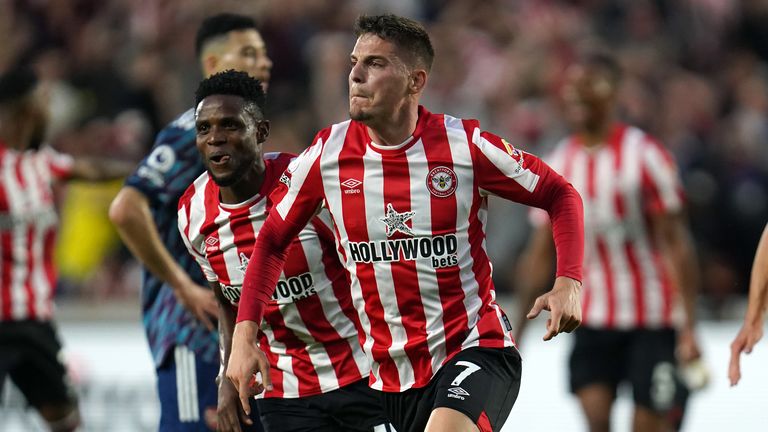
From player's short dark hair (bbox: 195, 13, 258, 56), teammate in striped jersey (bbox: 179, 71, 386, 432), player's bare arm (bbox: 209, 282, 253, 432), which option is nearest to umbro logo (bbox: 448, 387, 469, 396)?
teammate in striped jersey (bbox: 179, 71, 386, 432)

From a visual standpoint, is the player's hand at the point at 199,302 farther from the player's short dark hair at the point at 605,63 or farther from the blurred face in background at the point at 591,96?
the player's short dark hair at the point at 605,63

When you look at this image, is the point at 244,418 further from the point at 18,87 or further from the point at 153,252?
the point at 18,87

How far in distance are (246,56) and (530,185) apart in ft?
6.43

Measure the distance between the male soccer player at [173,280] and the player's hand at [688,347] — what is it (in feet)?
9.54

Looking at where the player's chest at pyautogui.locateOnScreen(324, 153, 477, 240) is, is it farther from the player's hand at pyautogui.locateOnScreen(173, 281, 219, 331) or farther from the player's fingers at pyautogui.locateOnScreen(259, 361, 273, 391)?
the player's hand at pyautogui.locateOnScreen(173, 281, 219, 331)

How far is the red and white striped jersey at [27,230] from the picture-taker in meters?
7.36

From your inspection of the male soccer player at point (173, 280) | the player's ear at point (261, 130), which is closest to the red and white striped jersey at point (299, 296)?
the player's ear at point (261, 130)

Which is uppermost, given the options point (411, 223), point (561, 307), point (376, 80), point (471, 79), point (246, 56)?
→ point (471, 79)

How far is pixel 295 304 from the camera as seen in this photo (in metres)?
5.05

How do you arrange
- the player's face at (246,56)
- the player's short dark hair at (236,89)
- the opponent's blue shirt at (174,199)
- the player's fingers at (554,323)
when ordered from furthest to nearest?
1. the player's face at (246,56)
2. the opponent's blue shirt at (174,199)
3. the player's short dark hair at (236,89)
4. the player's fingers at (554,323)

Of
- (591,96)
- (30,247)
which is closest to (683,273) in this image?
(591,96)

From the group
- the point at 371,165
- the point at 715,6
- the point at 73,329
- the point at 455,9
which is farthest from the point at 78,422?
the point at 715,6

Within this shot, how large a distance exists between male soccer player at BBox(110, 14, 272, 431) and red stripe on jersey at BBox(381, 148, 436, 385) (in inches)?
44.1

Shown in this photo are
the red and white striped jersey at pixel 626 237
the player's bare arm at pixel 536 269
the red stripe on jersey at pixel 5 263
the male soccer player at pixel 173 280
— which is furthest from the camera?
the player's bare arm at pixel 536 269
